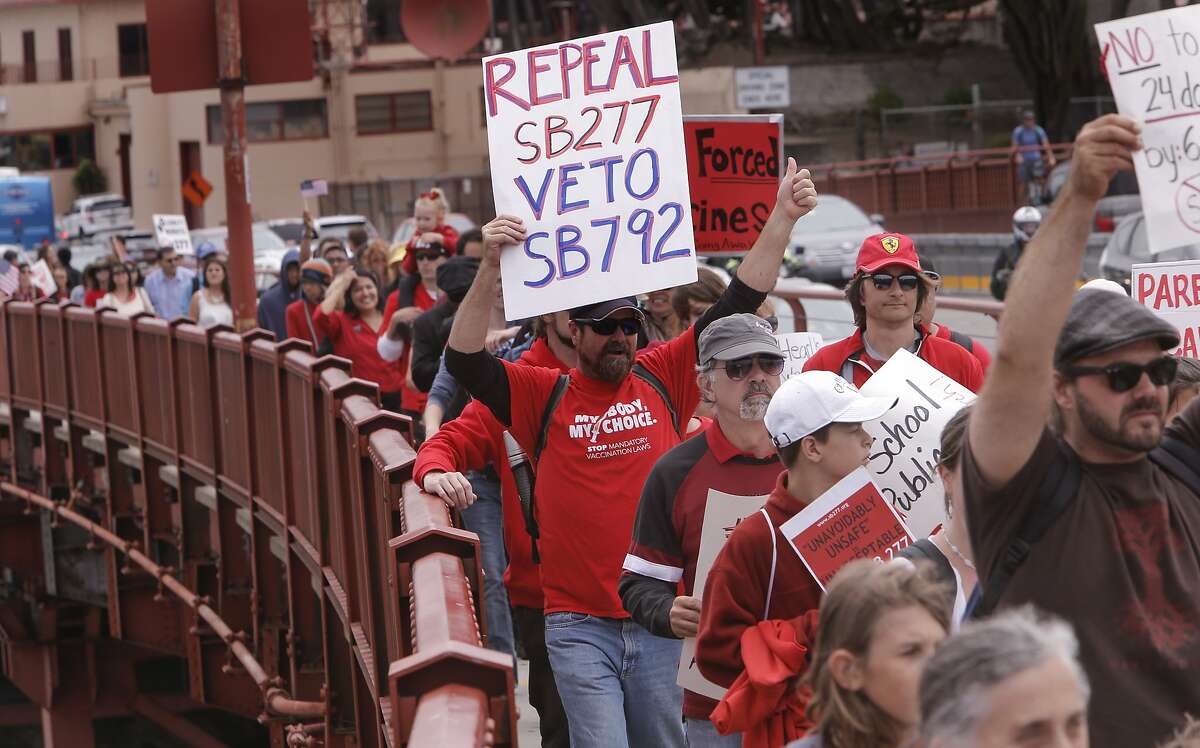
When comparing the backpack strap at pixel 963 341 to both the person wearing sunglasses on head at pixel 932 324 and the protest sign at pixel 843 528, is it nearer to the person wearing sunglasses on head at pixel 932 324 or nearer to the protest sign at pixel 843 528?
the person wearing sunglasses on head at pixel 932 324

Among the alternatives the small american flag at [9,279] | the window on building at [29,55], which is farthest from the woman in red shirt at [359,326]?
the window on building at [29,55]

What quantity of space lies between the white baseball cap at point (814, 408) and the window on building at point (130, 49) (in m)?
71.9

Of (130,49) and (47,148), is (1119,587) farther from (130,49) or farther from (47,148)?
(47,148)

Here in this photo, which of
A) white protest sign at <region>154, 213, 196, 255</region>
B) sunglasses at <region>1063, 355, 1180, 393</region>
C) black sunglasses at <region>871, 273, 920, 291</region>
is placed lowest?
sunglasses at <region>1063, 355, 1180, 393</region>

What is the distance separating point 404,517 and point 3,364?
1336 centimetres

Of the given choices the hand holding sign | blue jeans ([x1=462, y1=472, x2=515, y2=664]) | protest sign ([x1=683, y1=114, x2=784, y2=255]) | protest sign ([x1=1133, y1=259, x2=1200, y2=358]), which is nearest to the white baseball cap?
the hand holding sign

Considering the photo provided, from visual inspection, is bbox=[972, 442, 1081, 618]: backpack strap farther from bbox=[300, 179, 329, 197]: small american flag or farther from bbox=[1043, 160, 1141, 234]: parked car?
bbox=[1043, 160, 1141, 234]: parked car

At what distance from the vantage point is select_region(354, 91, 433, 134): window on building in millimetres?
55688

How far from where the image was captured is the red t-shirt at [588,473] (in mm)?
5809

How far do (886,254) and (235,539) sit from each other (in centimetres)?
662

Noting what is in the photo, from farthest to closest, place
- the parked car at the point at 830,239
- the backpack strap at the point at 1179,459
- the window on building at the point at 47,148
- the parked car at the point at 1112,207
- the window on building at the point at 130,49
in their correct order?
the window on building at the point at 47,148 < the window on building at the point at 130,49 < the parked car at the point at 830,239 < the parked car at the point at 1112,207 < the backpack strap at the point at 1179,459

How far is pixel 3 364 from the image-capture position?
17.6 m

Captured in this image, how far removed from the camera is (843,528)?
4.28m

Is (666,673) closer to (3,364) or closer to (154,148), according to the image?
(3,364)
